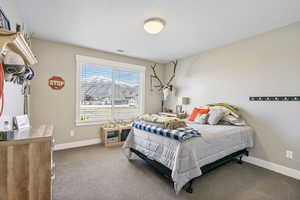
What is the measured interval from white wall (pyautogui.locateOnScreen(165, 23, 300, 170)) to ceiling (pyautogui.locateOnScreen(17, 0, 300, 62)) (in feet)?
0.88

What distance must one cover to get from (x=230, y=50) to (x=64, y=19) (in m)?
3.48

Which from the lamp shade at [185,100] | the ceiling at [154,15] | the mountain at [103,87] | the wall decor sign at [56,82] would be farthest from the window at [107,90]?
the lamp shade at [185,100]

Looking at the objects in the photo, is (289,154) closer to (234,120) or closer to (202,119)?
(234,120)

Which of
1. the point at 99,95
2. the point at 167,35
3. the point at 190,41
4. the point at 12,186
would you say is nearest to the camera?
the point at 12,186

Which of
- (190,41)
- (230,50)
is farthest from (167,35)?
(230,50)

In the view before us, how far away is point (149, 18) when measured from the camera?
226 centimetres

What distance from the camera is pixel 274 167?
252cm

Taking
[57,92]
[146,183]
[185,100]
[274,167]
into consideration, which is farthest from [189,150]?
[57,92]

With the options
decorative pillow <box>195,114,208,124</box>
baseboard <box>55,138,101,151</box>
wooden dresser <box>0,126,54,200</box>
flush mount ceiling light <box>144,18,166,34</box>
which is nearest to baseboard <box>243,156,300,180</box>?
decorative pillow <box>195,114,208,124</box>

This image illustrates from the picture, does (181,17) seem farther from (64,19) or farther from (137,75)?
(137,75)

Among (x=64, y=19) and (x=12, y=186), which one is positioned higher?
(x=64, y=19)

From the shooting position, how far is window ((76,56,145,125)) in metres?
3.64

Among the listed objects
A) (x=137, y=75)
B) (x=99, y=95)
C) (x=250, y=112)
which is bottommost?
(x=250, y=112)

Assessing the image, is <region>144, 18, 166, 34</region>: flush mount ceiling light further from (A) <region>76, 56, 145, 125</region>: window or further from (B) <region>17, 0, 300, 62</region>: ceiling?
(A) <region>76, 56, 145, 125</region>: window
